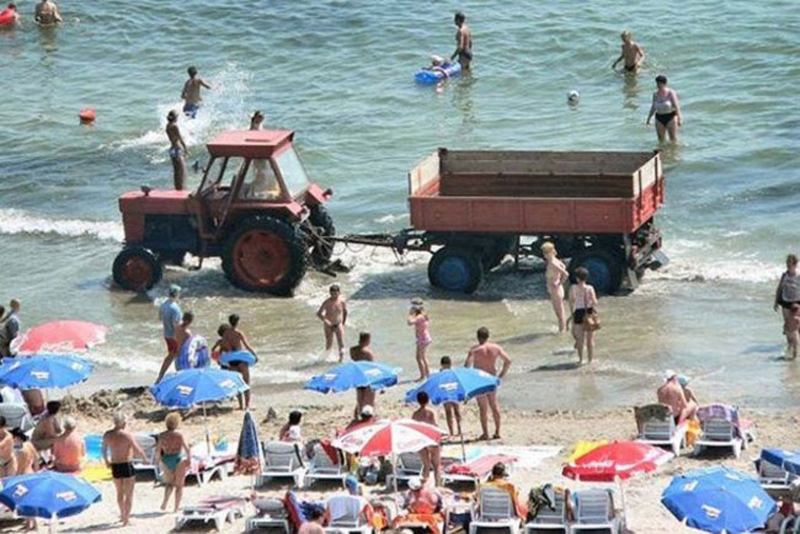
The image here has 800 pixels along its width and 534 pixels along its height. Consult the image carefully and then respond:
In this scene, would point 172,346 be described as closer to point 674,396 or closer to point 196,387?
point 196,387

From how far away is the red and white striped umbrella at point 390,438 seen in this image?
1883 centimetres

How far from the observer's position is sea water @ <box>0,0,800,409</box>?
25969mm

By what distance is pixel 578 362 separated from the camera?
81.7ft

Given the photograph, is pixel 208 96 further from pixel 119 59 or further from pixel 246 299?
pixel 246 299

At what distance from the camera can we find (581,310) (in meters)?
24.6

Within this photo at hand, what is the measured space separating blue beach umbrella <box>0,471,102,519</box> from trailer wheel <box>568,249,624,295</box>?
10.7 meters

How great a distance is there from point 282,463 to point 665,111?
16446mm

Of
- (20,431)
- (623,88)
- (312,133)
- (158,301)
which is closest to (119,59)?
(312,133)

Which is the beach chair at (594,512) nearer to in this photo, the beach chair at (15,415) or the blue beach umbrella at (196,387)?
the blue beach umbrella at (196,387)

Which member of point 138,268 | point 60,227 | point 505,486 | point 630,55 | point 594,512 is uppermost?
point 505,486

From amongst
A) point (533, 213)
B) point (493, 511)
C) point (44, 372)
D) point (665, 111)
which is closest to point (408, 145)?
point (665, 111)

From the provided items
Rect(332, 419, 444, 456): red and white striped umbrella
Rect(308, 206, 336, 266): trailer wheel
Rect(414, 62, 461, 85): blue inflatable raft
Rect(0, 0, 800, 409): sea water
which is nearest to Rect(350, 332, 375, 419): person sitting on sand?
Rect(0, 0, 800, 409): sea water

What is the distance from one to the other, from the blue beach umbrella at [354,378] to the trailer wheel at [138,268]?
8.16 meters

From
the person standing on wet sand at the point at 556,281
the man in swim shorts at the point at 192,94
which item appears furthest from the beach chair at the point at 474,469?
the man in swim shorts at the point at 192,94
